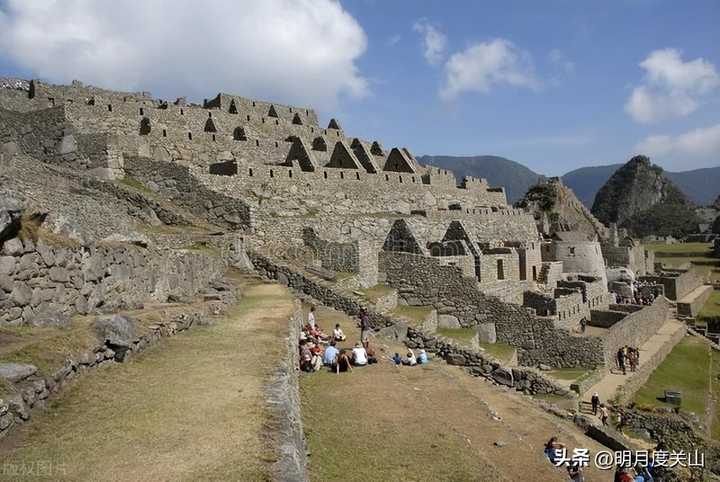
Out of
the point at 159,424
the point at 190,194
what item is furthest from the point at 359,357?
the point at 190,194

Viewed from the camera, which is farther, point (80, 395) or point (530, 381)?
point (530, 381)

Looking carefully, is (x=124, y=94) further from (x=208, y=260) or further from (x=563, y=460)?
(x=563, y=460)

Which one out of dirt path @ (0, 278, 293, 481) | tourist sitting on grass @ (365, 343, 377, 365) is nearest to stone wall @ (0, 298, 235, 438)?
dirt path @ (0, 278, 293, 481)

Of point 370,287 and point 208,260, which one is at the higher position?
point 208,260

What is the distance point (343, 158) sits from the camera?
29.0 meters

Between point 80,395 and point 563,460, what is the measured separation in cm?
777

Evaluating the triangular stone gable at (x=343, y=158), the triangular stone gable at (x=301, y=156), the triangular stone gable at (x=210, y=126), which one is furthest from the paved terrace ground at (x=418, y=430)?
the triangular stone gable at (x=343, y=158)

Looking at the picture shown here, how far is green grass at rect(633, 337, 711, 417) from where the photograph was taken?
19502 millimetres

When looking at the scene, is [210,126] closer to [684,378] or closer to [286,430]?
[286,430]

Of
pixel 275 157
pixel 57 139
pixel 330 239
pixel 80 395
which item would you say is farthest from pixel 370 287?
pixel 80 395

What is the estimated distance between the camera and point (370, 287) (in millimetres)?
19547

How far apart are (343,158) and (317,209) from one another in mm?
6651

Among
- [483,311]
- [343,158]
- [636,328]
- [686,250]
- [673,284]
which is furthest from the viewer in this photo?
[686,250]

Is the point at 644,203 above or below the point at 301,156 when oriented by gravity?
above
